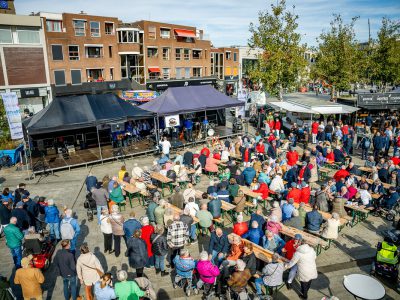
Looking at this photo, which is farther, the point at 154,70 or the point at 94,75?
the point at 154,70

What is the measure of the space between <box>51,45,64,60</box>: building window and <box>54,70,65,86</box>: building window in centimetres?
156

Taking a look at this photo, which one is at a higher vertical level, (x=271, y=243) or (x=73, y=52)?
(x=73, y=52)

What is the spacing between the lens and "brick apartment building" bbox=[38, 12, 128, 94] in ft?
119

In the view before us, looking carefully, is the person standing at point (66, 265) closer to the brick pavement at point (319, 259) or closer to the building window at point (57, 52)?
the brick pavement at point (319, 259)

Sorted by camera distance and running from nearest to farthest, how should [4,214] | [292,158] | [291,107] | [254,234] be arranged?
[254,234]
[4,214]
[292,158]
[291,107]

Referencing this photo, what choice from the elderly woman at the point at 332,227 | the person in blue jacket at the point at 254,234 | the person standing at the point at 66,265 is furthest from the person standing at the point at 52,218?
the elderly woman at the point at 332,227

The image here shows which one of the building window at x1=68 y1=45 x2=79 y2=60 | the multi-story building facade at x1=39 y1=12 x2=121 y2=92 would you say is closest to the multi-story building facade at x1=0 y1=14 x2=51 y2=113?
the multi-story building facade at x1=39 y1=12 x2=121 y2=92

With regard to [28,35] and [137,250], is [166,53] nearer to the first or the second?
[28,35]

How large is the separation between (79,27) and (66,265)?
36.8 m

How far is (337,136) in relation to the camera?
19.0 meters

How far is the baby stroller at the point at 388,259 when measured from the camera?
7738mm

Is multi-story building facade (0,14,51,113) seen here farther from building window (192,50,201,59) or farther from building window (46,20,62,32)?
building window (192,50,201,59)

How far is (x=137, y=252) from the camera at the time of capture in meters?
7.50

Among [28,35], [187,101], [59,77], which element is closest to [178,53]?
[59,77]
